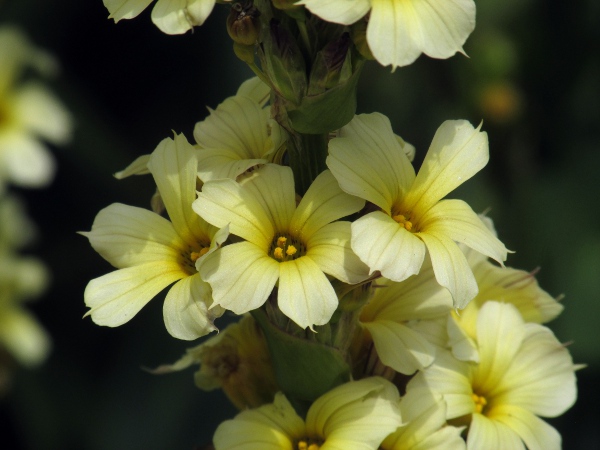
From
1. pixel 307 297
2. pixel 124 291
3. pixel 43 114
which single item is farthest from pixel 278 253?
pixel 43 114

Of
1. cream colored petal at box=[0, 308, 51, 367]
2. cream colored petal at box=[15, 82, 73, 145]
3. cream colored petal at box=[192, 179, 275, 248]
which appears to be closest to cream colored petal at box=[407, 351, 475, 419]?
cream colored petal at box=[192, 179, 275, 248]

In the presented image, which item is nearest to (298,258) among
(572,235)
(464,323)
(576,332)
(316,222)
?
(316,222)

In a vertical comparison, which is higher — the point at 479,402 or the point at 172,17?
the point at 172,17

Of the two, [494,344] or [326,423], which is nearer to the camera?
[326,423]

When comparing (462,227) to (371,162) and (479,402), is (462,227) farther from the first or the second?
(479,402)

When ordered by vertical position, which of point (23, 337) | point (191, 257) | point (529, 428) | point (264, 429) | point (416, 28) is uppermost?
point (416, 28)

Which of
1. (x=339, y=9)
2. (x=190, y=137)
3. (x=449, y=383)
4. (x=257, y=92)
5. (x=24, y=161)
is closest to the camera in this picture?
(x=339, y=9)

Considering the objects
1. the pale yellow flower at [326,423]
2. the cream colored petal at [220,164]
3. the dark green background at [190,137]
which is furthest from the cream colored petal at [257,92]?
the dark green background at [190,137]

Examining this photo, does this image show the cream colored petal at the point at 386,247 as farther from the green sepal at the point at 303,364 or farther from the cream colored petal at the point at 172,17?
the cream colored petal at the point at 172,17
